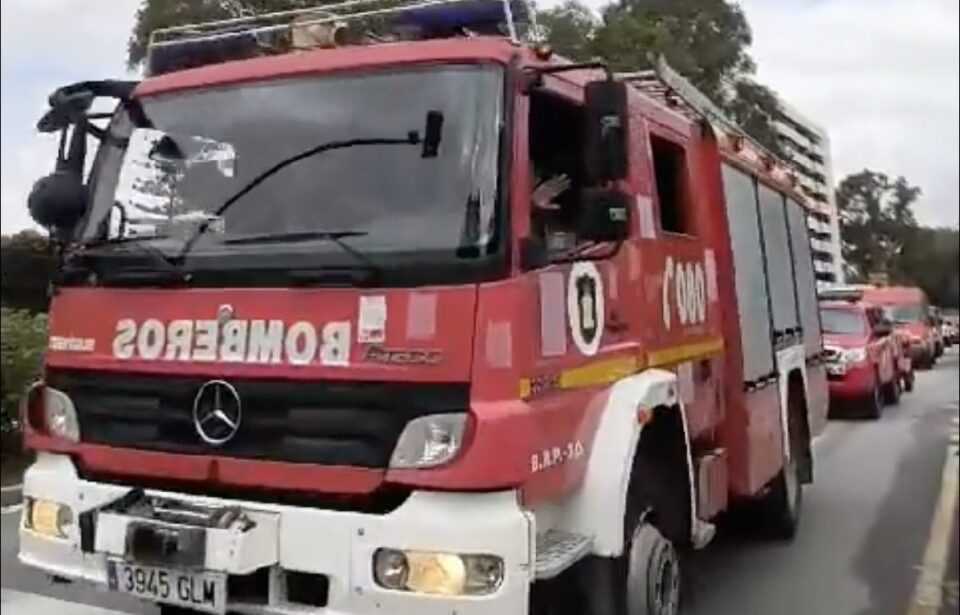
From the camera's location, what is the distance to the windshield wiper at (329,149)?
3.29 metres

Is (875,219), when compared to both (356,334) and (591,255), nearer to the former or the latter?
(591,255)

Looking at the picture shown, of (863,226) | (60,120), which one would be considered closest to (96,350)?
(60,120)

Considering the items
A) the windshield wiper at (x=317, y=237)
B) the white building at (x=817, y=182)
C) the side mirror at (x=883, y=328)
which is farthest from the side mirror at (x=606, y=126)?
the side mirror at (x=883, y=328)

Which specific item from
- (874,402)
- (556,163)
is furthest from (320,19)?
(874,402)

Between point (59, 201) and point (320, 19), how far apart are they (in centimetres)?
98

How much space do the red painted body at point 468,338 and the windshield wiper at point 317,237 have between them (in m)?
0.09

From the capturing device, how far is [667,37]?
4.10 m

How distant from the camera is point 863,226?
4996 millimetres

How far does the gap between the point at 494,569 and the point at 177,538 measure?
0.82m

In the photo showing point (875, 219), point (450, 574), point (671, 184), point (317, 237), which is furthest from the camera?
point (875, 219)

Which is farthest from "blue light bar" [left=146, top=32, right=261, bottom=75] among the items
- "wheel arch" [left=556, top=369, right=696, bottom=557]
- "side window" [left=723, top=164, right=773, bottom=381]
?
"side window" [left=723, top=164, right=773, bottom=381]

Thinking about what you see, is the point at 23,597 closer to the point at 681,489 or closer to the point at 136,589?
the point at 136,589

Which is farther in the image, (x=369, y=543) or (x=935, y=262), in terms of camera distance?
(x=935, y=262)

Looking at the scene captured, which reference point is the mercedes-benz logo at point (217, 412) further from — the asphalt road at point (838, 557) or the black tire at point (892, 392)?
the black tire at point (892, 392)
